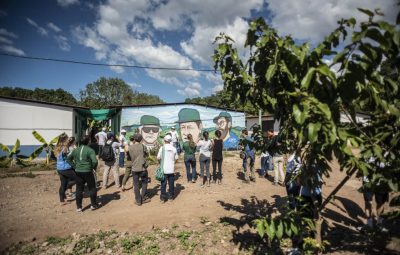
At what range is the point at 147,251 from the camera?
5215mm

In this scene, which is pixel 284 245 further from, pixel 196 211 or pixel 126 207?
pixel 126 207

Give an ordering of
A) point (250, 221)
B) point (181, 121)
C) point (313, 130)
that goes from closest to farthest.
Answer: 1. point (313, 130)
2. point (250, 221)
3. point (181, 121)

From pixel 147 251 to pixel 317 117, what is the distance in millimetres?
4307

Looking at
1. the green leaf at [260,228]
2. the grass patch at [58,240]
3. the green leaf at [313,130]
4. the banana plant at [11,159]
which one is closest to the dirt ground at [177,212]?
the grass patch at [58,240]

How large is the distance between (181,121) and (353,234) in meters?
17.3

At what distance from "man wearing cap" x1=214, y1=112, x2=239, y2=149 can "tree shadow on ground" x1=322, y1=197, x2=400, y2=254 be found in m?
14.7

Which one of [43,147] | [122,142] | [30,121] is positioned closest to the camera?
[122,142]

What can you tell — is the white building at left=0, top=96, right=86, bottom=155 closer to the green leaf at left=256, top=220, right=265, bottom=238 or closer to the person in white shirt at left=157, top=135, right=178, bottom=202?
the person in white shirt at left=157, top=135, right=178, bottom=202

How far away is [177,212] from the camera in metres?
7.24

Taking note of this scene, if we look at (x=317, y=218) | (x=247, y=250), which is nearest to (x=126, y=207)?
(x=247, y=250)

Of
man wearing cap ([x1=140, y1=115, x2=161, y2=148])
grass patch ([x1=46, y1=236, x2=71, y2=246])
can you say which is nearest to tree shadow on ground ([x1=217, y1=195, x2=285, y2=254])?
grass patch ([x1=46, y1=236, x2=71, y2=246])

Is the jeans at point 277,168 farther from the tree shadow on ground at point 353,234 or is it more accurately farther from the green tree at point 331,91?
the green tree at point 331,91

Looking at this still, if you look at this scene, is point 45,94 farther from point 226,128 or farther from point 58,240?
point 58,240

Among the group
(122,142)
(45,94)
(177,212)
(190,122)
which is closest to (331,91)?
(177,212)
